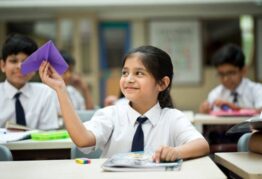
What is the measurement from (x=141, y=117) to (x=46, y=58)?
0.52m

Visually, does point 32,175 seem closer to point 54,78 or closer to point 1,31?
point 54,78

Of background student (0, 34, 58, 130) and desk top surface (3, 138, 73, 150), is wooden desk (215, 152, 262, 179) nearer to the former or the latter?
desk top surface (3, 138, 73, 150)

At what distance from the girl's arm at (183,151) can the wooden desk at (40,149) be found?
67cm

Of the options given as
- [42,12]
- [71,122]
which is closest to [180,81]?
[42,12]

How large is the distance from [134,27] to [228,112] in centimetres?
394

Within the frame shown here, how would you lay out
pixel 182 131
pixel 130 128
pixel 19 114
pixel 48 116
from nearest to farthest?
1. pixel 182 131
2. pixel 130 128
3. pixel 19 114
4. pixel 48 116

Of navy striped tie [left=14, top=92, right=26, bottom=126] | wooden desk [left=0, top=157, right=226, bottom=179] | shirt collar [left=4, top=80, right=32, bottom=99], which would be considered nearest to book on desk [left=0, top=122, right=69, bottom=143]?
navy striped tie [left=14, top=92, right=26, bottom=126]

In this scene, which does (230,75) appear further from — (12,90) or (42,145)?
(42,145)

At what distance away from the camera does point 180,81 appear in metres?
6.68

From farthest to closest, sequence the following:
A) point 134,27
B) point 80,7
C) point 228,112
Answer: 1. point 134,27
2. point 80,7
3. point 228,112

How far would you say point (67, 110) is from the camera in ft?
4.99

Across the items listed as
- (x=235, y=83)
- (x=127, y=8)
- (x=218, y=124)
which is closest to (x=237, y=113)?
(x=218, y=124)

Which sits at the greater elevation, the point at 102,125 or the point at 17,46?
the point at 17,46

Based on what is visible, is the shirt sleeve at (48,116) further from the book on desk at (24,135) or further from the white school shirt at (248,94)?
the white school shirt at (248,94)
